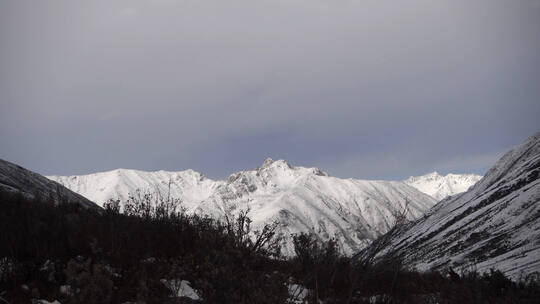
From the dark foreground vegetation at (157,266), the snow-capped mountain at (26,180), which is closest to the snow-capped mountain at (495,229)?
the dark foreground vegetation at (157,266)

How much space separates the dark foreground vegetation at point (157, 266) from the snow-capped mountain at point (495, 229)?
75.8ft

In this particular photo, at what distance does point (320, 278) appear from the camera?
718 centimetres

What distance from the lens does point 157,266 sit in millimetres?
6270

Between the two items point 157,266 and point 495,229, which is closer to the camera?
point 157,266

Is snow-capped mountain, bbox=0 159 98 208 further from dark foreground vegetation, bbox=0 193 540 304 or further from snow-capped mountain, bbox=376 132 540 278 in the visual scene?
snow-capped mountain, bbox=376 132 540 278

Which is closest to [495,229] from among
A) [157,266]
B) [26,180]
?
[26,180]

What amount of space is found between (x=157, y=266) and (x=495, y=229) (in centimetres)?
5917

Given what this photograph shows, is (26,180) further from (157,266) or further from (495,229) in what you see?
(495,229)

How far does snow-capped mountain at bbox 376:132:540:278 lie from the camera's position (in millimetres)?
36531

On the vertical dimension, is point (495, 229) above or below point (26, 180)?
above

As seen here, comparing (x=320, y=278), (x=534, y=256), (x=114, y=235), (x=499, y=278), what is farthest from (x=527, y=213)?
(x=114, y=235)

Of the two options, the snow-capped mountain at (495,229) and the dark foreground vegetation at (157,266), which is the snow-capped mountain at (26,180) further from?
the snow-capped mountain at (495,229)

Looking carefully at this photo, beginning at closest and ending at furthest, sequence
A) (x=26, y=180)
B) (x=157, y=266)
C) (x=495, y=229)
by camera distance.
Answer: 1. (x=157, y=266)
2. (x=26, y=180)
3. (x=495, y=229)

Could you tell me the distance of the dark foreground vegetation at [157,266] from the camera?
14.0 feet
